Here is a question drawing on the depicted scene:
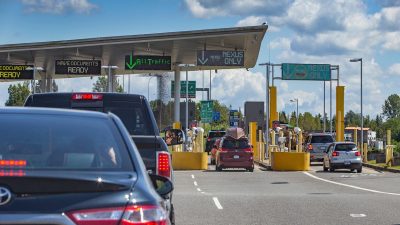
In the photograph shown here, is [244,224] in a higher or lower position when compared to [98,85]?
lower

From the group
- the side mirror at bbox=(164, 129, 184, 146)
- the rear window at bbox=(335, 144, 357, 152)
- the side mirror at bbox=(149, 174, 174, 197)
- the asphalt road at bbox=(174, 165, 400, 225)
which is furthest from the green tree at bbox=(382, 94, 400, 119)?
the side mirror at bbox=(149, 174, 174, 197)

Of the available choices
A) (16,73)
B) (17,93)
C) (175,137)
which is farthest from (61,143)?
(17,93)

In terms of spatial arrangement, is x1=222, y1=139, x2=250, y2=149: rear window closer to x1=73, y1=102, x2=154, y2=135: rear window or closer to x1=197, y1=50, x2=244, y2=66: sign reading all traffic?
x1=197, y1=50, x2=244, y2=66: sign reading all traffic

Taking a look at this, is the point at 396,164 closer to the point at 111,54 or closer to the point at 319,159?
the point at 319,159

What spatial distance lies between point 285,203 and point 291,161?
1857 centimetres

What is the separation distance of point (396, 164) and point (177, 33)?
13721 mm

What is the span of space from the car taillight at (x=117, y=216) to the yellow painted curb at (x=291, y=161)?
30.2 m

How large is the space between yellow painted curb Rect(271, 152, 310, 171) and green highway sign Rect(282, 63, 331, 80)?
11.8 metres

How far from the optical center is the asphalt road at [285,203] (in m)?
12.8

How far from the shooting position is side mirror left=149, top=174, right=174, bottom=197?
5.22 m

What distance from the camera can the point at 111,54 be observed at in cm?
3884

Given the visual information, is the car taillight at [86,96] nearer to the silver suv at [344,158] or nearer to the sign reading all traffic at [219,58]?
the sign reading all traffic at [219,58]

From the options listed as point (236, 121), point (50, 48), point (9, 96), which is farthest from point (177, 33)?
point (9, 96)

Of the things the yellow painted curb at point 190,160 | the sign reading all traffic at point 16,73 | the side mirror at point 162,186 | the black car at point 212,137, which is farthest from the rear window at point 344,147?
the side mirror at point 162,186
